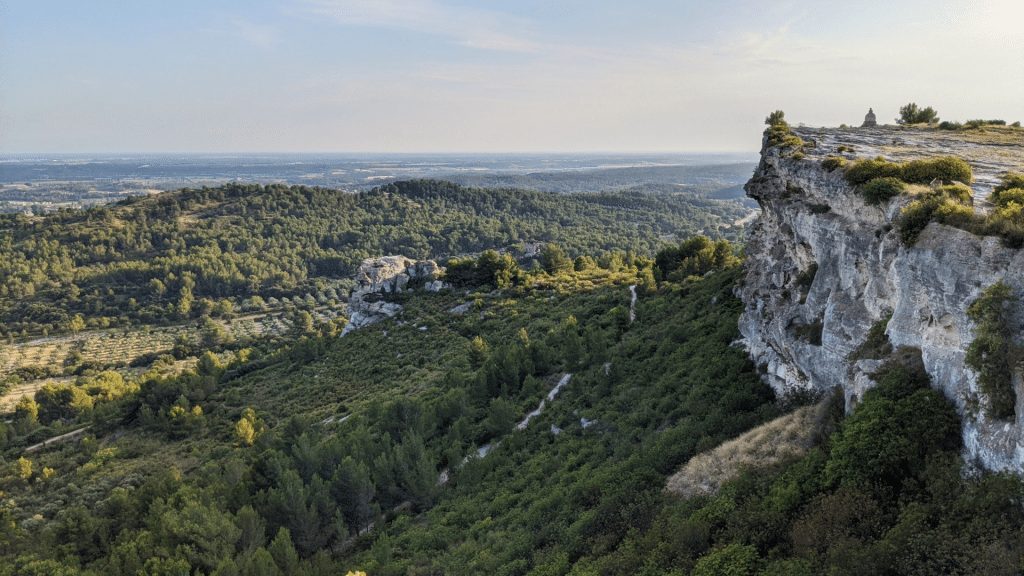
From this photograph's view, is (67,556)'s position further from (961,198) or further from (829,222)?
(961,198)

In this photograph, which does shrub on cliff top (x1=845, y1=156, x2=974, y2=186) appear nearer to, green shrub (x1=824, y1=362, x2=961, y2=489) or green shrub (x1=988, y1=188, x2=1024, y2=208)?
green shrub (x1=988, y1=188, x2=1024, y2=208)

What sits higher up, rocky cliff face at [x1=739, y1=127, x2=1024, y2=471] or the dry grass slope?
rocky cliff face at [x1=739, y1=127, x2=1024, y2=471]

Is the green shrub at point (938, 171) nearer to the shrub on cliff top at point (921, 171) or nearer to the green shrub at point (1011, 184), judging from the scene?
the shrub on cliff top at point (921, 171)

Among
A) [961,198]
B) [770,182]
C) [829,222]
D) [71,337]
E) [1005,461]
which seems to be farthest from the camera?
[71,337]

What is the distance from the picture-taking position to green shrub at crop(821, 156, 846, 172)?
1722 centimetres

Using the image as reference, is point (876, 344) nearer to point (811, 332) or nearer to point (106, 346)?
point (811, 332)

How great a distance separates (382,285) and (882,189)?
67886 millimetres

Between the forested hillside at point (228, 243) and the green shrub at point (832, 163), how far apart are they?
106511 millimetres

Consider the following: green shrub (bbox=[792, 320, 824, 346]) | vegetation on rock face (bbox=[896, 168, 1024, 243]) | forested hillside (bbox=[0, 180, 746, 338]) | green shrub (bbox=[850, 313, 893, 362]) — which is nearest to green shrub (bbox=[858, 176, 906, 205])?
vegetation on rock face (bbox=[896, 168, 1024, 243])

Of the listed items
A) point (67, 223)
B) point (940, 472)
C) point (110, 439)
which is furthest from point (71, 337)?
point (940, 472)

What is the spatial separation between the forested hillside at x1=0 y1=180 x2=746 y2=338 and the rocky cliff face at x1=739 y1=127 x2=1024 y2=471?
333 feet

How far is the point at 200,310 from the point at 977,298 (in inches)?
5606

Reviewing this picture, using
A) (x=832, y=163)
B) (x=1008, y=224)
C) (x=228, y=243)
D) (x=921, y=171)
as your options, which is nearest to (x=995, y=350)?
(x=1008, y=224)

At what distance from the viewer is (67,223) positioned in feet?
497
